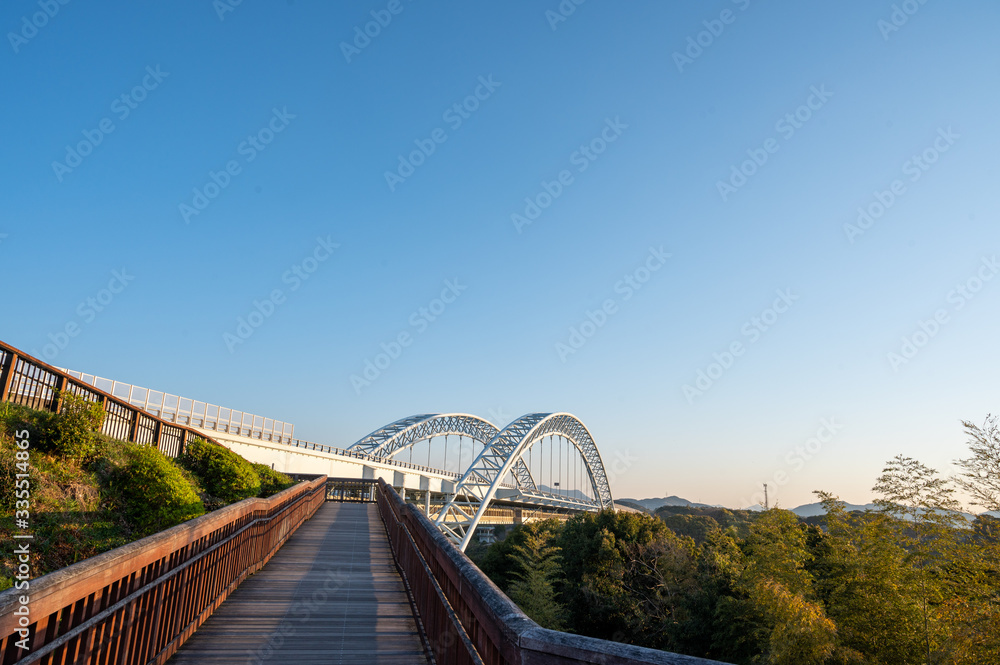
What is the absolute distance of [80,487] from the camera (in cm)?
873

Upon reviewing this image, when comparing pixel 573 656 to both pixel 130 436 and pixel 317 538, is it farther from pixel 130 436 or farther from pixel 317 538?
pixel 130 436

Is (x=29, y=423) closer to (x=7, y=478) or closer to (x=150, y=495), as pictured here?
(x=7, y=478)

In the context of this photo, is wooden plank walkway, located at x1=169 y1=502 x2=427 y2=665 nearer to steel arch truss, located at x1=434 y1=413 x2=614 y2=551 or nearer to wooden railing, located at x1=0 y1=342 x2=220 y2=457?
wooden railing, located at x1=0 y1=342 x2=220 y2=457

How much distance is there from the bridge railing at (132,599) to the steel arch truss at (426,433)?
56.9 metres

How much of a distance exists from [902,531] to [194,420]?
99.1ft

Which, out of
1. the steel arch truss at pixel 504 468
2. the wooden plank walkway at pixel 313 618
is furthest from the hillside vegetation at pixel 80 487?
the steel arch truss at pixel 504 468

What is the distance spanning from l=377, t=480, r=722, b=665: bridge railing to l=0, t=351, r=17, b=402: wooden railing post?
8.05 m

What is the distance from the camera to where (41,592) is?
2.67 m

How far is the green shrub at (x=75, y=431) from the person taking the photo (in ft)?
29.3

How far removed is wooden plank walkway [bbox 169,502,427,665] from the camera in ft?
16.9

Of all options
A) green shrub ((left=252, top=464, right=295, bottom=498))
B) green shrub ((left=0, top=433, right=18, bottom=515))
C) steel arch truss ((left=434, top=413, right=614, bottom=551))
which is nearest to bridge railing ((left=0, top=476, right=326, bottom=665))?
green shrub ((left=0, top=433, right=18, bottom=515))

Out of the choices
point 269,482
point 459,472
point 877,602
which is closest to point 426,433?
point 459,472

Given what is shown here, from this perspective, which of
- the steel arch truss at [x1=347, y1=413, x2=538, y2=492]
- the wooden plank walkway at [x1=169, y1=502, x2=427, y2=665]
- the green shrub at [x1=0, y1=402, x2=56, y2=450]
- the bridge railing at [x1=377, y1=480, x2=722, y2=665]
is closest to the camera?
the bridge railing at [x1=377, y1=480, x2=722, y2=665]

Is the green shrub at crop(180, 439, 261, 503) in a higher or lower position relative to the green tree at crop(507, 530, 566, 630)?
higher
